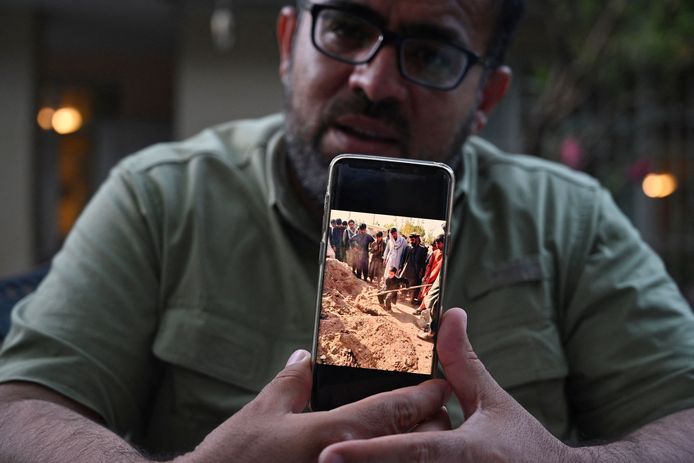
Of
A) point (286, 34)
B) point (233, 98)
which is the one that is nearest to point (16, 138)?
point (233, 98)

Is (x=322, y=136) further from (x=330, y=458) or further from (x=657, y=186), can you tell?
(x=657, y=186)

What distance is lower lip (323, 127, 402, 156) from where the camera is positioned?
1.64 meters

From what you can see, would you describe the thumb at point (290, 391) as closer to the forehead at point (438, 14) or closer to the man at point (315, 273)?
the man at point (315, 273)

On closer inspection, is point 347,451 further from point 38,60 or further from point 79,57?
point 79,57

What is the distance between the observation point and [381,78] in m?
1.64

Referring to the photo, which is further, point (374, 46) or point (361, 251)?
point (374, 46)

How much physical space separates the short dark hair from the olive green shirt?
1.17ft

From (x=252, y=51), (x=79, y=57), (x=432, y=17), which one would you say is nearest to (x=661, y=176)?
(x=252, y=51)

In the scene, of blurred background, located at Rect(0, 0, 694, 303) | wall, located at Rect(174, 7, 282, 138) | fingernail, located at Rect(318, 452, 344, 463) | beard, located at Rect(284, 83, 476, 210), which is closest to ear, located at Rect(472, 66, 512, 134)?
beard, located at Rect(284, 83, 476, 210)

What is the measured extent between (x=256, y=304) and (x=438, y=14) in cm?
74

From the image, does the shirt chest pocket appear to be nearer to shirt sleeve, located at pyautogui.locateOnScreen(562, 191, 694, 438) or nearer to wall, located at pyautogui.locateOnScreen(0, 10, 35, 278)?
shirt sleeve, located at pyautogui.locateOnScreen(562, 191, 694, 438)

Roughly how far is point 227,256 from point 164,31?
7.85 m

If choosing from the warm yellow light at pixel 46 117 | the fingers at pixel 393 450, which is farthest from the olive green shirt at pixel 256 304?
the warm yellow light at pixel 46 117

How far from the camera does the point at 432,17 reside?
1694 mm
